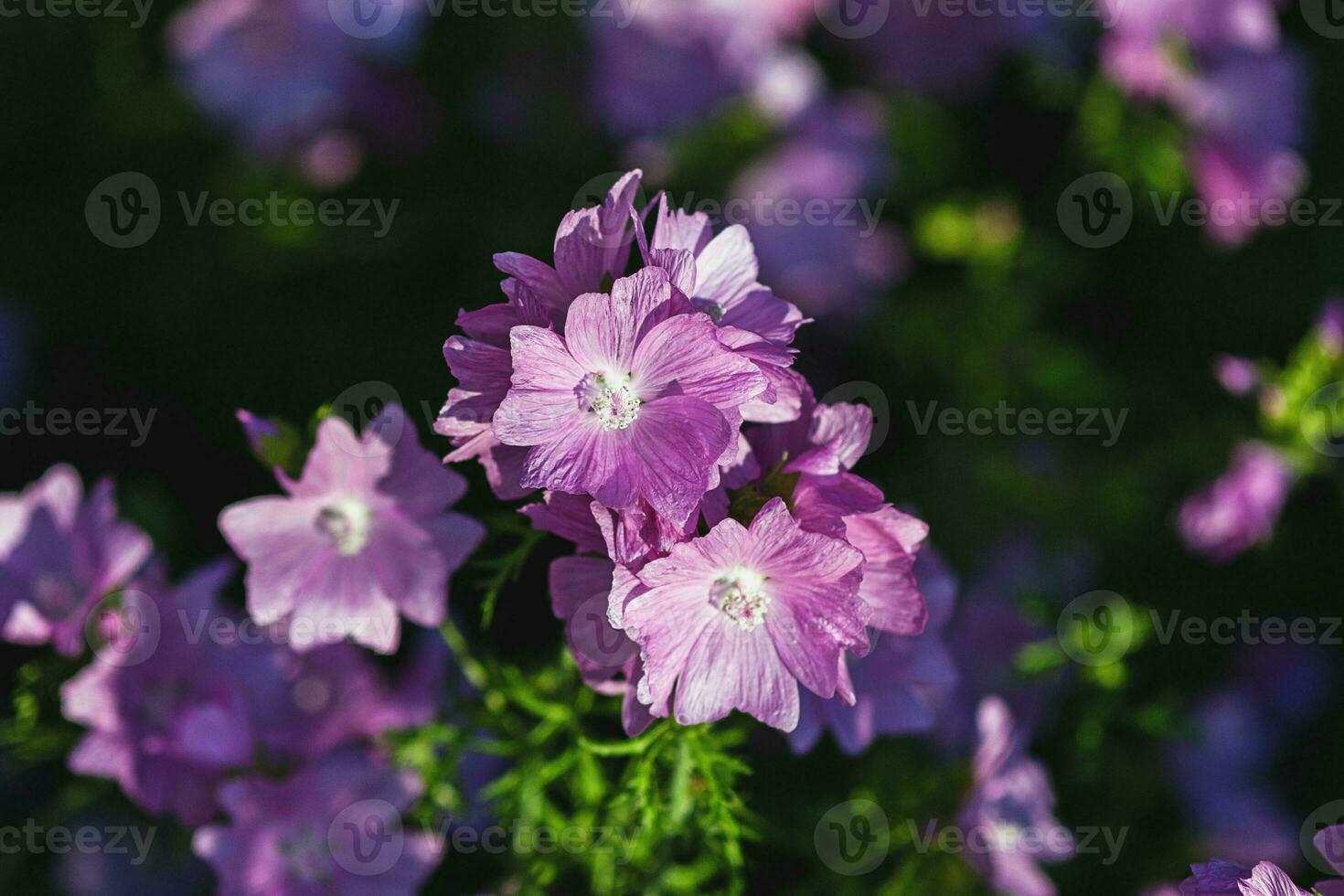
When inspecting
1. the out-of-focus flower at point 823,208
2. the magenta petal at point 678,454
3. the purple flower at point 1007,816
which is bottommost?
the purple flower at point 1007,816

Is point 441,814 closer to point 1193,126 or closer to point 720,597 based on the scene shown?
point 720,597

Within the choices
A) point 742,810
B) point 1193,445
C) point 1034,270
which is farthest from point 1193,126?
point 742,810

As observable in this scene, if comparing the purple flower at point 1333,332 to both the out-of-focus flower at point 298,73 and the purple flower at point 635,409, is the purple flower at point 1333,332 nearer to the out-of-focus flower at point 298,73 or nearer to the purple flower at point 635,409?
the purple flower at point 635,409

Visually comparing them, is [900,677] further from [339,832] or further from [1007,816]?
[339,832]

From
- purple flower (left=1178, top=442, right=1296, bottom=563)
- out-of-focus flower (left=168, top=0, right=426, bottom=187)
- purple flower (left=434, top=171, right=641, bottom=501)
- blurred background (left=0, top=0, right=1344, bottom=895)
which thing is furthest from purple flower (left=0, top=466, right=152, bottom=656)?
purple flower (left=1178, top=442, right=1296, bottom=563)

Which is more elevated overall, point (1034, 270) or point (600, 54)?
point (600, 54)

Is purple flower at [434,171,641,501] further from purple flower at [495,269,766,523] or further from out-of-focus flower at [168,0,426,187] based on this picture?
out-of-focus flower at [168,0,426,187]

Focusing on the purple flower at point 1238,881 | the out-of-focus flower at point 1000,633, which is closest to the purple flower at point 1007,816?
the out-of-focus flower at point 1000,633
